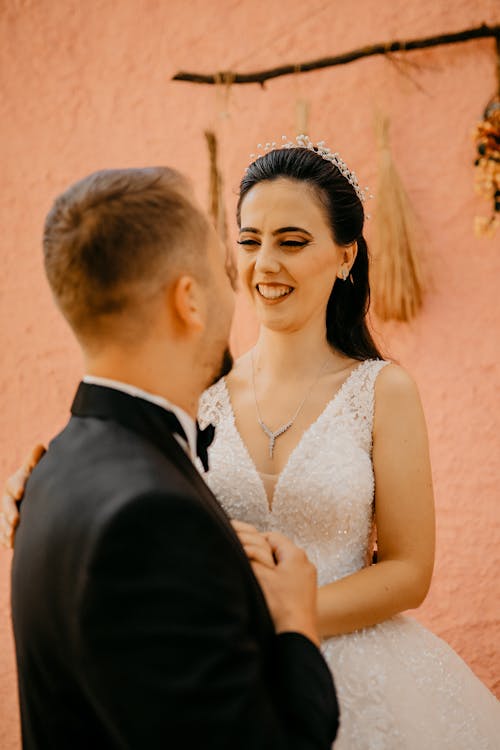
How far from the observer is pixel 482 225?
239 cm

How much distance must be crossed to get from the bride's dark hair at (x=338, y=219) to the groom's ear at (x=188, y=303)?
895 millimetres

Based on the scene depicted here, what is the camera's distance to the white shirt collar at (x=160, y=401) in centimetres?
95

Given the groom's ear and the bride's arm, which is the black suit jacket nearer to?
the groom's ear

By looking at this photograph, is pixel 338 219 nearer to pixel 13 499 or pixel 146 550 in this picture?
pixel 13 499

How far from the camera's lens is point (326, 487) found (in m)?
1.63

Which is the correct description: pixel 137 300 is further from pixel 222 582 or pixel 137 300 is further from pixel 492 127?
pixel 492 127

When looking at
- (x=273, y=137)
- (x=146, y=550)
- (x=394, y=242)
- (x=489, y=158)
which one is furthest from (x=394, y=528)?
(x=273, y=137)

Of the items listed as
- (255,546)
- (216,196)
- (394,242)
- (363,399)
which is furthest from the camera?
(216,196)

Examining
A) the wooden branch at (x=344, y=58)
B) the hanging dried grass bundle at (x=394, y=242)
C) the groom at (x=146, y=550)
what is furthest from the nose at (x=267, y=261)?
the wooden branch at (x=344, y=58)

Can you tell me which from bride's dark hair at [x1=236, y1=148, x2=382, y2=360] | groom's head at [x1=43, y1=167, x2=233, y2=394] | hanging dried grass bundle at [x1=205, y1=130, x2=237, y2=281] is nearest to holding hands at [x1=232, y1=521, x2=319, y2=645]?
groom's head at [x1=43, y1=167, x2=233, y2=394]

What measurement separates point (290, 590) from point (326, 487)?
670 millimetres

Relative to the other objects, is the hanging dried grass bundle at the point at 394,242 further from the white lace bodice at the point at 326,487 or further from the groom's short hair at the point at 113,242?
the groom's short hair at the point at 113,242

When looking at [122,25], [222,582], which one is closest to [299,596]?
[222,582]

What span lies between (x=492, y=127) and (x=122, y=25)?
1.52m
